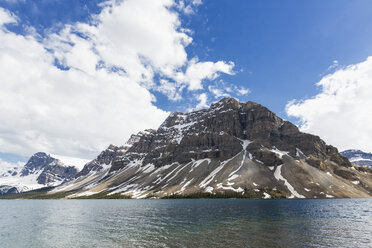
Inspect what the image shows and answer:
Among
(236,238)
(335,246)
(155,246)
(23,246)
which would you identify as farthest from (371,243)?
(23,246)

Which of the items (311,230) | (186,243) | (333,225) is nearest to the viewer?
(186,243)

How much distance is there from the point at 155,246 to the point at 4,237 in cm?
3478

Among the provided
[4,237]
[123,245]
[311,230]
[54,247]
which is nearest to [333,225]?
[311,230]

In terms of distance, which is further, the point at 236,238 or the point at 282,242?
the point at 236,238

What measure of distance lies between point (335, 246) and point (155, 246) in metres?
27.3

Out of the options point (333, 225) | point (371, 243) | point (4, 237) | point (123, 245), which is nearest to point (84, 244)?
point (123, 245)

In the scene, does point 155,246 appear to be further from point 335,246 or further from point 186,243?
point 335,246

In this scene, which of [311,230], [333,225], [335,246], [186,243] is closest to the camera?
[335,246]

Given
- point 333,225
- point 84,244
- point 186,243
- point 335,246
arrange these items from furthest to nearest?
point 333,225 < point 84,244 < point 186,243 < point 335,246

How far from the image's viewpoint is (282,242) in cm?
3644

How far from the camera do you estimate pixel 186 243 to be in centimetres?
3712

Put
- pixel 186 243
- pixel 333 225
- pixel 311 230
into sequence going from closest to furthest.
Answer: pixel 186 243
pixel 311 230
pixel 333 225

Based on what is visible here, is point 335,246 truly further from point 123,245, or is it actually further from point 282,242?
point 123,245

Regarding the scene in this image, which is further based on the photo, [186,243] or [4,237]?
[4,237]
